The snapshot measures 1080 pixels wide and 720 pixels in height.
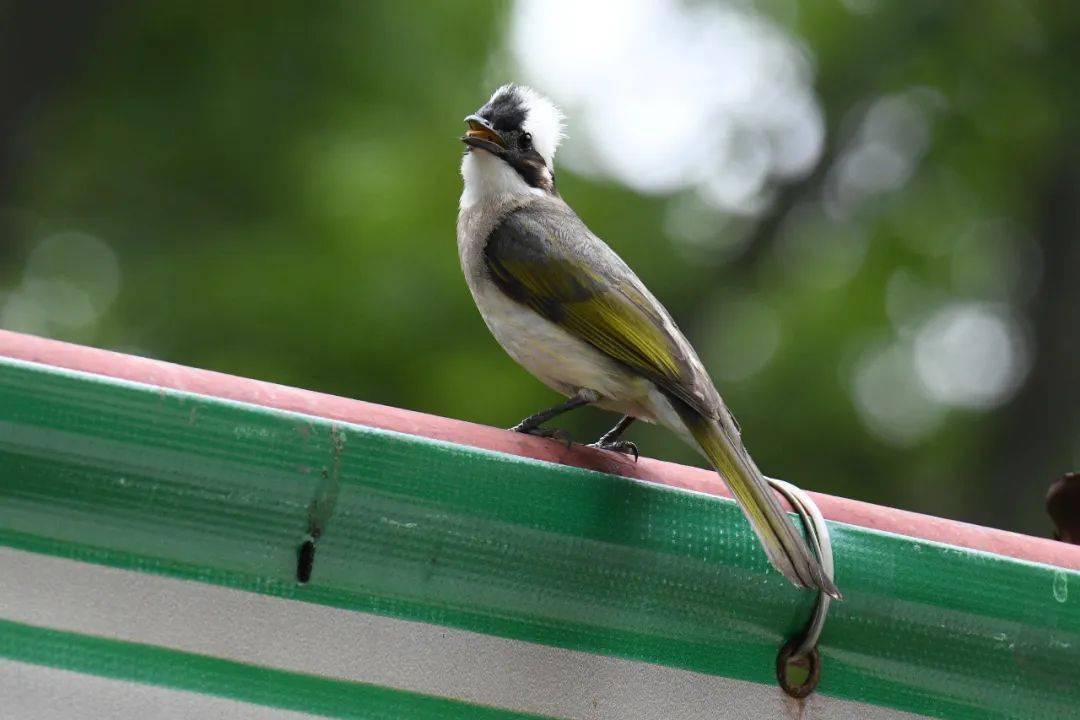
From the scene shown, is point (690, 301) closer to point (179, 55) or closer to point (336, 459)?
point (179, 55)

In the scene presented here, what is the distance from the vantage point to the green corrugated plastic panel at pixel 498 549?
1.91m

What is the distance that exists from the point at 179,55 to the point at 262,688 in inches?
362

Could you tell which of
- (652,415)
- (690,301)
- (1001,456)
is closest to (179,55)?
(690,301)

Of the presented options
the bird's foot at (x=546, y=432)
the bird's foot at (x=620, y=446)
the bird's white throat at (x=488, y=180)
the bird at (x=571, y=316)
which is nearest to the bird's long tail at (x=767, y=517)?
the bird at (x=571, y=316)

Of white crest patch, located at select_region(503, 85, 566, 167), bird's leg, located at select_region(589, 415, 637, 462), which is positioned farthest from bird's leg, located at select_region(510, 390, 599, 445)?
white crest patch, located at select_region(503, 85, 566, 167)

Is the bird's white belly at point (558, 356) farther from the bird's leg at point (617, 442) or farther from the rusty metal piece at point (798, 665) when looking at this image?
the rusty metal piece at point (798, 665)

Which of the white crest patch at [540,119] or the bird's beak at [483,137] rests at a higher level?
the white crest patch at [540,119]

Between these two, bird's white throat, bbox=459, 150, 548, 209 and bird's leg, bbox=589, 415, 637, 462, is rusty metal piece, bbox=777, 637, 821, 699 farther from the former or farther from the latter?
bird's white throat, bbox=459, 150, 548, 209

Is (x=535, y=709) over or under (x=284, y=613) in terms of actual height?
under

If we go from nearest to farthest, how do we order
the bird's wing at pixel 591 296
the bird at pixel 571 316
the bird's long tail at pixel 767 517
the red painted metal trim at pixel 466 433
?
the red painted metal trim at pixel 466 433
the bird's long tail at pixel 767 517
the bird at pixel 571 316
the bird's wing at pixel 591 296

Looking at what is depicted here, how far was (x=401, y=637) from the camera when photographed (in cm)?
207

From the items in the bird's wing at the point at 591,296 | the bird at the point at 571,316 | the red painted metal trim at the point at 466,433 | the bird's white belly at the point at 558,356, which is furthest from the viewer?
the bird's white belly at the point at 558,356

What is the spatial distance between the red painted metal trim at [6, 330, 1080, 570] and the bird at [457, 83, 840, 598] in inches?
6.8

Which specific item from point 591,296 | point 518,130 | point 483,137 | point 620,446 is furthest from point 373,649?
point 518,130
